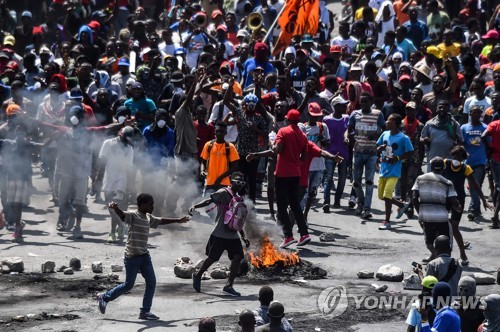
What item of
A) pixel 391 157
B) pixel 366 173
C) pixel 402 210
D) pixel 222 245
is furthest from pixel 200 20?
pixel 222 245

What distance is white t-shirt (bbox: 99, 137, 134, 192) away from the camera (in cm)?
1844

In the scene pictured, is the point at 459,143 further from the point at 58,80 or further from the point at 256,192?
the point at 58,80

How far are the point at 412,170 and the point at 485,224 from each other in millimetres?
1513

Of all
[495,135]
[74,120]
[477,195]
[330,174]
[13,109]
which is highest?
[495,135]

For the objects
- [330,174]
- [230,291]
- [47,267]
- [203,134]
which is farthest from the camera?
[330,174]

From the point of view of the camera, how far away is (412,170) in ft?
67.4

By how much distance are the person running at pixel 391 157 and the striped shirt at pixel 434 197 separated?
126 inches

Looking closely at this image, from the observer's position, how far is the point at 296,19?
22984 mm

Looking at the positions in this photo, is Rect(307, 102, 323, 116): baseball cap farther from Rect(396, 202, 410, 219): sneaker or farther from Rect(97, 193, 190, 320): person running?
Rect(97, 193, 190, 320): person running

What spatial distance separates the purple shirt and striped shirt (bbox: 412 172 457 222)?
14.1 feet

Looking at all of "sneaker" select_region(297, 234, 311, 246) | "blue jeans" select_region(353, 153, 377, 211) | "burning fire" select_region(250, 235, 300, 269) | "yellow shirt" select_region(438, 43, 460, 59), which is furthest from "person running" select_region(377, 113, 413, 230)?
"yellow shirt" select_region(438, 43, 460, 59)

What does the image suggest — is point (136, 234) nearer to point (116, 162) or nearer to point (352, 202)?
point (116, 162)

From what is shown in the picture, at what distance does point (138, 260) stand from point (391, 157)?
645 centimetres

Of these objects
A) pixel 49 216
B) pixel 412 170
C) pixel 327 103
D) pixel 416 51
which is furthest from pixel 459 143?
pixel 49 216
